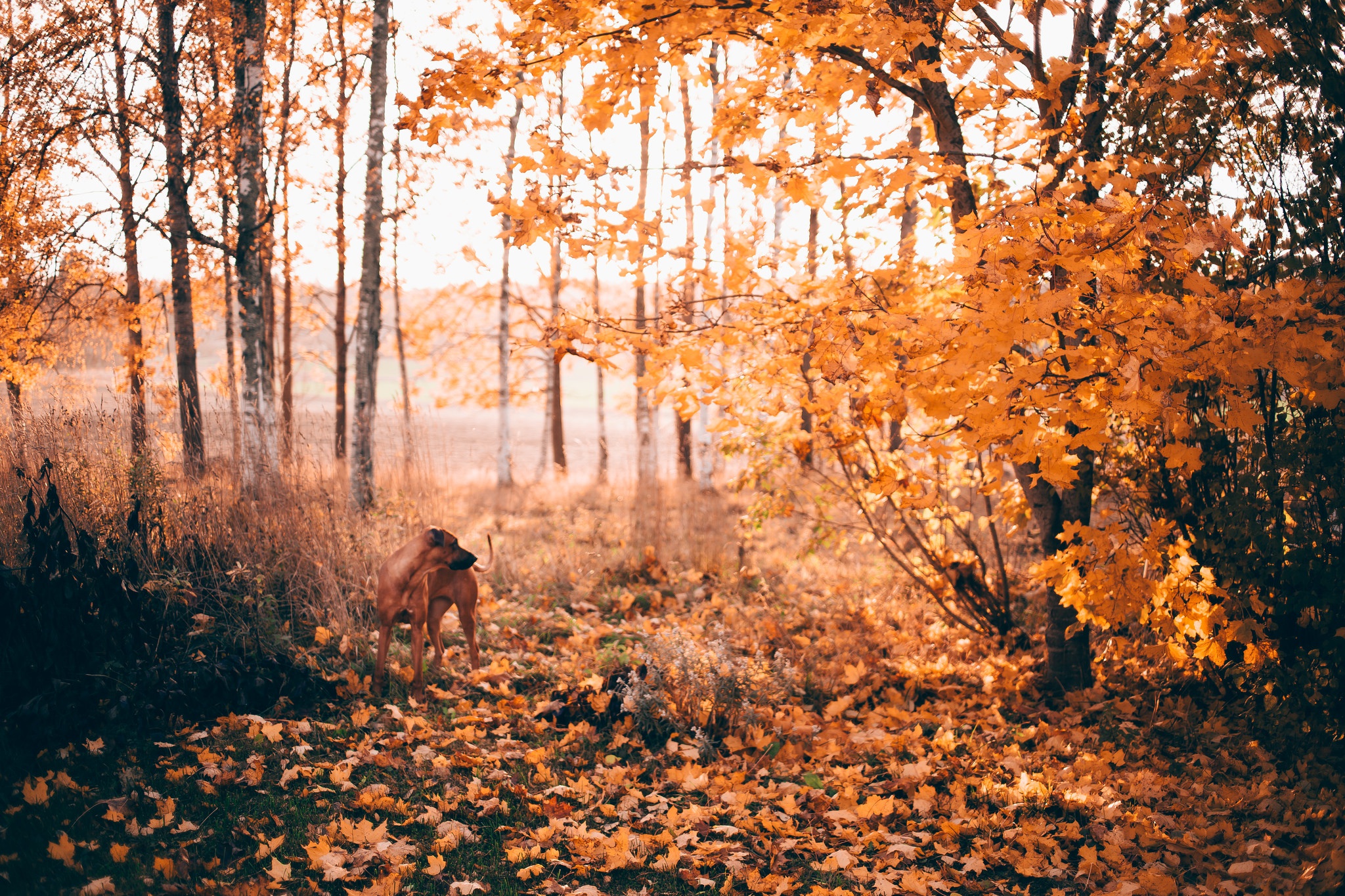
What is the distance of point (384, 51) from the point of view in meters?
7.97

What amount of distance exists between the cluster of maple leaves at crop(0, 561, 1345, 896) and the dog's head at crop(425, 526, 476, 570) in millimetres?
762

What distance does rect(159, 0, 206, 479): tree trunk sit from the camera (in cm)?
478

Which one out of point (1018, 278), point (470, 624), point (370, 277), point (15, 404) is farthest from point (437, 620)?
point (370, 277)

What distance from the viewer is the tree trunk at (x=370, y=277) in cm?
791

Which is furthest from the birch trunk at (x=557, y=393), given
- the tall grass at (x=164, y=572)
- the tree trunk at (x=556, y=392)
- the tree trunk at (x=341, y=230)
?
the tall grass at (x=164, y=572)


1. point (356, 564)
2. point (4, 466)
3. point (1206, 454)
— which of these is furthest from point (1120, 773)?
point (4, 466)

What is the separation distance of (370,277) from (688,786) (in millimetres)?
6684

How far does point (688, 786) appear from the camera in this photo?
336 cm

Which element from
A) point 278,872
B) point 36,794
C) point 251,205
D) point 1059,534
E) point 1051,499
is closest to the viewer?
point 278,872

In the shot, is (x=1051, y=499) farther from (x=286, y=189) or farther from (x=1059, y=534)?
(x=286, y=189)

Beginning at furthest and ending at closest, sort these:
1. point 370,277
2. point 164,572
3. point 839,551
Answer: point 370,277
point 839,551
point 164,572

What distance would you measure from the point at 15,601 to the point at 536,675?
2.56m

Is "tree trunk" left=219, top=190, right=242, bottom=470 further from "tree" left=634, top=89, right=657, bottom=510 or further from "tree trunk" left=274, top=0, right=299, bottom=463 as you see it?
"tree" left=634, top=89, right=657, bottom=510

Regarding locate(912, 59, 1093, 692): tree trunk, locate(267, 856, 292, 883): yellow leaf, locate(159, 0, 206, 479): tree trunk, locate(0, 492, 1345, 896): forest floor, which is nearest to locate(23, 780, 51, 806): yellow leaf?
locate(0, 492, 1345, 896): forest floor
